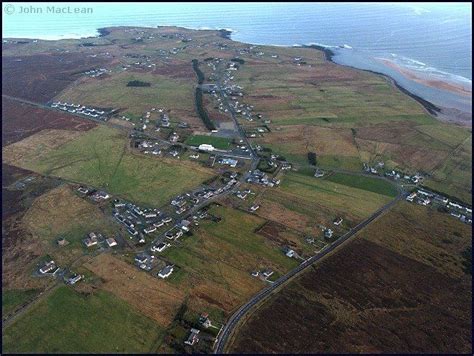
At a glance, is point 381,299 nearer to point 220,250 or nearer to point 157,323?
point 220,250

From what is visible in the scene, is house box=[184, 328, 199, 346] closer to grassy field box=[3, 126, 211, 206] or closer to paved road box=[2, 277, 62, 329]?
paved road box=[2, 277, 62, 329]

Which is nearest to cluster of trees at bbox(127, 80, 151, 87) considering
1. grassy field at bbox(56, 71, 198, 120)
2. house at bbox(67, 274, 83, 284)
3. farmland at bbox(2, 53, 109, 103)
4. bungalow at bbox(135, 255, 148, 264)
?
grassy field at bbox(56, 71, 198, 120)

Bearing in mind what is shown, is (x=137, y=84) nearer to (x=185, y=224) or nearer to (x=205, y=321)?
(x=185, y=224)

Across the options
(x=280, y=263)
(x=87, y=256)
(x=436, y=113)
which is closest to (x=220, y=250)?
(x=280, y=263)

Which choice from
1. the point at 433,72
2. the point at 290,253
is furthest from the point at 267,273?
the point at 433,72

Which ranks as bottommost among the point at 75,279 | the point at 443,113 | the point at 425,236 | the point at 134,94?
the point at 75,279

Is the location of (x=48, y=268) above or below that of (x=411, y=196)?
below
